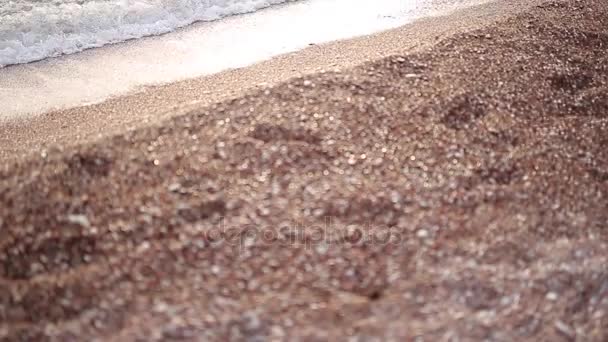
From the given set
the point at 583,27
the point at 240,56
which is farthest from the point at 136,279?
the point at 583,27

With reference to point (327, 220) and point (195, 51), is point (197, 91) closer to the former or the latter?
point (195, 51)

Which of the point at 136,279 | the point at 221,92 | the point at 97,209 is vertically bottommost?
the point at 136,279

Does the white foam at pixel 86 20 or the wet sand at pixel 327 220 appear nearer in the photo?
the wet sand at pixel 327 220

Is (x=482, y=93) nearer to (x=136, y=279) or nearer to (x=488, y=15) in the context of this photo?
(x=488, y=15)

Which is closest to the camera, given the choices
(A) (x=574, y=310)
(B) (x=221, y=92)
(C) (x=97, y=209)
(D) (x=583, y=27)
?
(A) (x=574, y=310)

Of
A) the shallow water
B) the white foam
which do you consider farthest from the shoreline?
the white foam

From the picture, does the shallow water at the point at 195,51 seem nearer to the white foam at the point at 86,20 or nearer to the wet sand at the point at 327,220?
the white foam at the point at 86,20

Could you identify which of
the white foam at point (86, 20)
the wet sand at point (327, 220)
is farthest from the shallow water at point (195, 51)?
the wet sand at point (327, 220)
